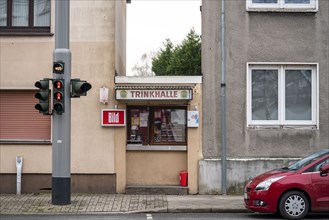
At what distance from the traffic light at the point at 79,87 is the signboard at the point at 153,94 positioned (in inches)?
83.0

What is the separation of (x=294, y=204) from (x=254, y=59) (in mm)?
5667

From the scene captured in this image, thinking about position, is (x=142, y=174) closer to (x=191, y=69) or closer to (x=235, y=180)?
(x=235, y=180)

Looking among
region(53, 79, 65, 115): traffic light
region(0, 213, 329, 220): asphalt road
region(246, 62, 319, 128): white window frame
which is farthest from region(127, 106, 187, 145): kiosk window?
region(0, 213, 329, 220): asphalt road

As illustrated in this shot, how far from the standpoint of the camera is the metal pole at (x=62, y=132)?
1478 cm

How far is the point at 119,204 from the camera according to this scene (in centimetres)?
1516

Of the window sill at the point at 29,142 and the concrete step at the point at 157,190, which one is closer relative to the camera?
the concrete step at the point at 157,190

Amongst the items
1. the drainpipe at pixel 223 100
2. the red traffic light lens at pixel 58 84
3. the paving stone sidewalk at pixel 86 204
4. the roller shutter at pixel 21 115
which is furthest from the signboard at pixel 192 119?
the red traffic light lens at pixel 58 84

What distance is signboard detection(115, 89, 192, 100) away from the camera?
16703 millimetres

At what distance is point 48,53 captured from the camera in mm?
17234

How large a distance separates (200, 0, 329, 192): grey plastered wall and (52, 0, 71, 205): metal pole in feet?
13.8

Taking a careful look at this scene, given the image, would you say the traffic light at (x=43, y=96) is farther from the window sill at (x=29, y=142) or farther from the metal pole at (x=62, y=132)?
the window sill at (x=29, y=142)

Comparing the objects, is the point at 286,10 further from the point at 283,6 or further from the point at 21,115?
the point at 21,115

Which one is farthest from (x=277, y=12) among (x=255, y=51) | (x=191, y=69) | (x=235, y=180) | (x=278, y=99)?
(x=191, y=69)

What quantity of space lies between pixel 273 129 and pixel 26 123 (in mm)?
7015
